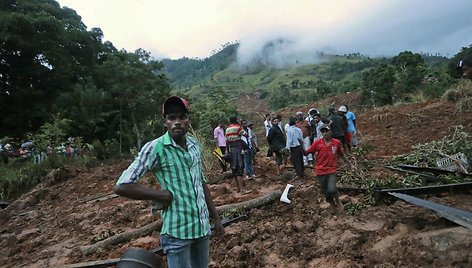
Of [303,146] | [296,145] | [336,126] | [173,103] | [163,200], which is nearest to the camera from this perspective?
[163,200]

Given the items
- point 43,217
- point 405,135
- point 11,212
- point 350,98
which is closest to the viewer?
point 43,217

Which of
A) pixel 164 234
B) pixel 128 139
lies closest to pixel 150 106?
pixel 128 139

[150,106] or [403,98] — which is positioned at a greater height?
[150,106]

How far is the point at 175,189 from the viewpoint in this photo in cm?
209

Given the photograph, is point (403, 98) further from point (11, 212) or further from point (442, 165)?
point (11, 212)

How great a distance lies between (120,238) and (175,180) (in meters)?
3.83

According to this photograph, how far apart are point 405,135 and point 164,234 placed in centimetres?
1176

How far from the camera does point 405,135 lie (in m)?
12.1

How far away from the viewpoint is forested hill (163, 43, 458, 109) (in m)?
21.7

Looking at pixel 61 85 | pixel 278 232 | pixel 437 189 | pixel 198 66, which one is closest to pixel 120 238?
pixel 278 232

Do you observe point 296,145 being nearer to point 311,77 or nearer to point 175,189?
point 175,189

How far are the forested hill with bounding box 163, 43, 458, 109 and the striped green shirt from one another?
1851 cm

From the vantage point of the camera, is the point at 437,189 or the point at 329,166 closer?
the point at 437,189

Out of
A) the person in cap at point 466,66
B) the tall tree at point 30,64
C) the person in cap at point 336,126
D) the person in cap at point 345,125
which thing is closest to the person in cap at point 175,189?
the person in cap at point 466,66
